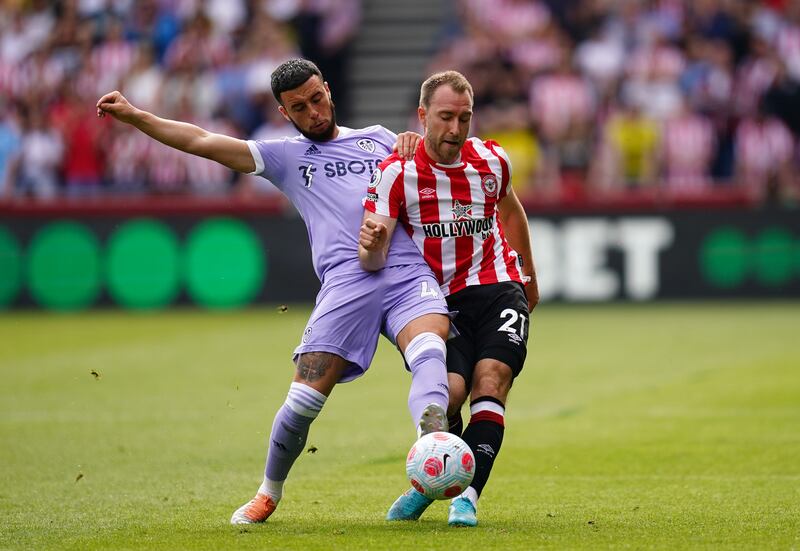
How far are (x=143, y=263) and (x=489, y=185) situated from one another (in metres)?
13.8

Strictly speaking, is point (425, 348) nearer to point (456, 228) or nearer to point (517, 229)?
point (456, 228)

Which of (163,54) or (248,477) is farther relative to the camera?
(163,54)

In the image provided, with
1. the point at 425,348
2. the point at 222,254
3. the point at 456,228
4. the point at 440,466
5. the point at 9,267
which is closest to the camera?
the point at 440,466

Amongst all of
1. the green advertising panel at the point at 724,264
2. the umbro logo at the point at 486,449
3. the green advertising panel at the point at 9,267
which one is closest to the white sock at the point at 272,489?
the umbro logo at the point at 486,449

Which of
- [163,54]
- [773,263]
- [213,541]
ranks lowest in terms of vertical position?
[773,263]

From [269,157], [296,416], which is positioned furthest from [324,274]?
[296,416]

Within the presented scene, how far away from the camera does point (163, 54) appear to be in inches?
898

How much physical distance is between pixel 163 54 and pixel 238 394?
12132 millimetres

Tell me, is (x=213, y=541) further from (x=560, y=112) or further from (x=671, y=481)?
(x=560, y=112)

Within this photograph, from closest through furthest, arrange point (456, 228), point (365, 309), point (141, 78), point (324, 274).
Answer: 1. point (365, 309)
2. point (456, 228)
3. point (324, 274)
4. point (141, 78)

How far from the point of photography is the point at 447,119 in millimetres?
6535

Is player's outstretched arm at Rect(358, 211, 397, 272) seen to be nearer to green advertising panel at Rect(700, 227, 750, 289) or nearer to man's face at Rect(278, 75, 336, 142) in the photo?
man's face at Rect(278, 75, 336, 142)

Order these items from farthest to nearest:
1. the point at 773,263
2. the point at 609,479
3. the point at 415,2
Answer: the point at 415,2 → the point at 773,263 → the point at 609,479

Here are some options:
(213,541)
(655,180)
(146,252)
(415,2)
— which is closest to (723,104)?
(655,180)
